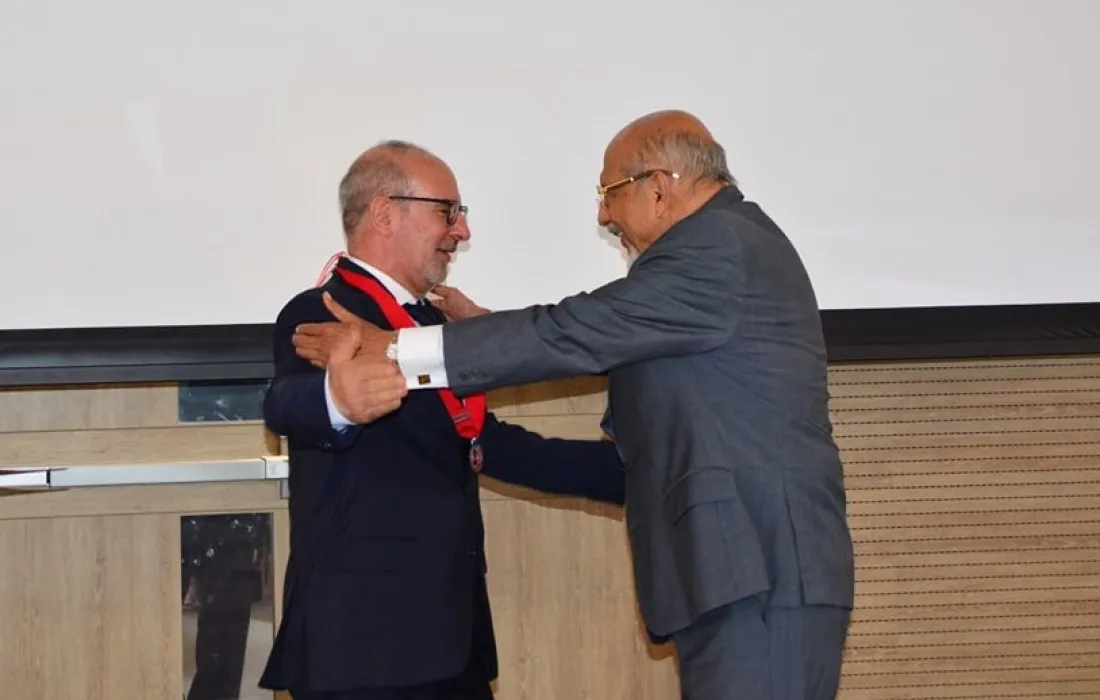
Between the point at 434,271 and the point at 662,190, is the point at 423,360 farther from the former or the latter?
the point at 662,190

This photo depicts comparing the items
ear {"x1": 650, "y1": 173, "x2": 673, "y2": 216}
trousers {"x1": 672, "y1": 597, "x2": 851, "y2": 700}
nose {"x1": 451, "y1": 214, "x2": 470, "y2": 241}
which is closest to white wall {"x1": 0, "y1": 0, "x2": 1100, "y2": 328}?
nose {"x1": 451, "y1": 214, "x2": 470, "y2": 241}

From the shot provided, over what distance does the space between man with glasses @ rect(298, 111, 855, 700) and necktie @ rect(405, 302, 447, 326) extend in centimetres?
25

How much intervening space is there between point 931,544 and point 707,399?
1.68 meters

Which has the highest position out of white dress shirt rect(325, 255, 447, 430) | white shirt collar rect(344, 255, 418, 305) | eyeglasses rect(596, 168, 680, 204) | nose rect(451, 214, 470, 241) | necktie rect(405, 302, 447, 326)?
eyeglasses rect(596, 168, 680, 204)

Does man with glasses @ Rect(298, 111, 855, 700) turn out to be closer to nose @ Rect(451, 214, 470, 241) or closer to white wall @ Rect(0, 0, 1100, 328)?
nose @ Rect(451, 214, 470, 241)

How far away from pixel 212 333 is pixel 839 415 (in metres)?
1.63

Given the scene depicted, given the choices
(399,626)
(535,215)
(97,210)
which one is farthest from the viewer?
(535,215)

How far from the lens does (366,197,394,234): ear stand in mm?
2271

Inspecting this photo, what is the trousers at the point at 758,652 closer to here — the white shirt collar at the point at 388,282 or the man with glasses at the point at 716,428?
the man with glasses at the point at 716,428

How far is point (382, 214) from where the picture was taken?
7.45 feet

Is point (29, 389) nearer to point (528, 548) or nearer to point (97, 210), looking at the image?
point (97, 210)

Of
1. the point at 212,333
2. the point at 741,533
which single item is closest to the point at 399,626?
the point at 741,533

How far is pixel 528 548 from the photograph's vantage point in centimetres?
325

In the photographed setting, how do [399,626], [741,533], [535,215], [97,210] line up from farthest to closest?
[535,215], [97,210], [399,626], [741,533]
